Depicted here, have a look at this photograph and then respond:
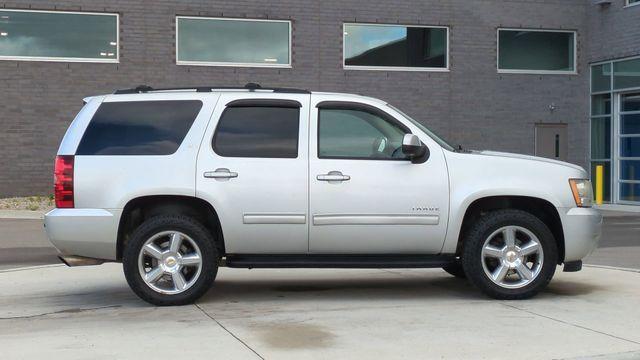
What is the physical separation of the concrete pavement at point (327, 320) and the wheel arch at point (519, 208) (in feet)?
1.98

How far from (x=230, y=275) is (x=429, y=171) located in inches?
130

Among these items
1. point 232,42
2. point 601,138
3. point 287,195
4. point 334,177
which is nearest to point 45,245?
point 287,195

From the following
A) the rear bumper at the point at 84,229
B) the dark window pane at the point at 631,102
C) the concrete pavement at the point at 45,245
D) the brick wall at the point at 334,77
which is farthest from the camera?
the dark window pane at the point at 631,102

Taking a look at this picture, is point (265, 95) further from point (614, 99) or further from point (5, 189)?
point (614, 99)

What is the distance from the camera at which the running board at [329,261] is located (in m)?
6.98

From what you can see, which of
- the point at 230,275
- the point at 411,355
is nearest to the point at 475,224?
the point at 411,355

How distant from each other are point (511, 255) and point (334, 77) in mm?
14894

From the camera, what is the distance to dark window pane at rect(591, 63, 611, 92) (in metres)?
22.2

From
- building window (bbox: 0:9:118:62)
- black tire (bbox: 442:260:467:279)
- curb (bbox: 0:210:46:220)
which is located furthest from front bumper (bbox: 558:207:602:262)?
building window (bbox: 0:9:118:62)

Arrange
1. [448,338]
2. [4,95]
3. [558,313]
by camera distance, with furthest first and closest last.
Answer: [4,95]
[558,313]
[448,338]

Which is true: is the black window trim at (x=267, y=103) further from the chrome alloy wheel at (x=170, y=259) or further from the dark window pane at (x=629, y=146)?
the dark window pane at (x=629, y=146)

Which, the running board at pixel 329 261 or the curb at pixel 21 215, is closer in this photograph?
the running board at pixel 329 261

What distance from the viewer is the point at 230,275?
9.19 metres

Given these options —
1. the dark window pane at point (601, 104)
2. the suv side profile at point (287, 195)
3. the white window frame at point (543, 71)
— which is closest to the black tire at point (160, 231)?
the suv side profile at point (287, 195)
